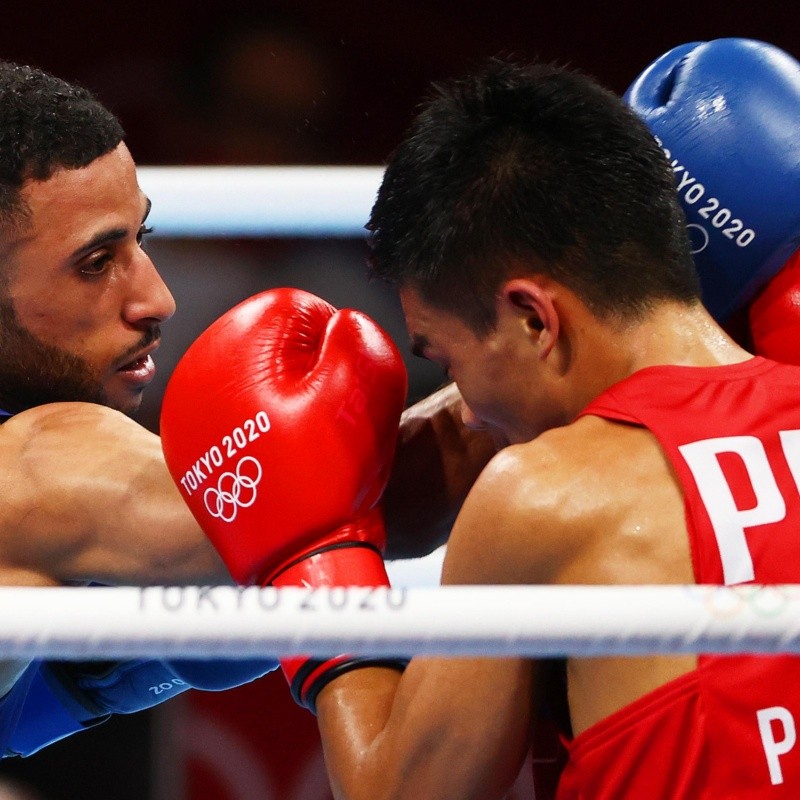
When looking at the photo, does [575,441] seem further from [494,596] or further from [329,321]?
[329,321]

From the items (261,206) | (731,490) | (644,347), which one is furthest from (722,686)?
(261,206)

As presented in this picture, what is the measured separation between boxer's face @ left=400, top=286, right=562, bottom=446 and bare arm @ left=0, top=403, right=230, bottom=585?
16.3 inches

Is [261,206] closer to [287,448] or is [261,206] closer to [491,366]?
[287,448]

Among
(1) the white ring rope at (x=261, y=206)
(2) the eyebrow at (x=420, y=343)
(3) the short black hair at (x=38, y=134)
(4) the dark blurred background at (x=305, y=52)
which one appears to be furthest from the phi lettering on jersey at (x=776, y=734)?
(4) the dark blurred background at (x=305, y=52)

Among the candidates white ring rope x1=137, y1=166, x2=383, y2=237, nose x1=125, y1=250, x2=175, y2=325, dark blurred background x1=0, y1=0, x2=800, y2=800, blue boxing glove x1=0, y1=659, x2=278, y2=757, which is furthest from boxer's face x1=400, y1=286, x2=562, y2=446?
dark blurred background x1=0, y1=0, x2=800, y2=800

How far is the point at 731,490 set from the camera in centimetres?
106

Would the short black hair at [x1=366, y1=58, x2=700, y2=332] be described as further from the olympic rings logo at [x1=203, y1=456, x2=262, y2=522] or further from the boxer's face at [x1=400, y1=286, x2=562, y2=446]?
the olympic rings logo at [x1=203, y1=456, x2=262, y2=522]

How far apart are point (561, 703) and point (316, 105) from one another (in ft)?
9.34

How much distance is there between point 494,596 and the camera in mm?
834

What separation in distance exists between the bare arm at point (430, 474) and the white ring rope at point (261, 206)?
3.22 ft

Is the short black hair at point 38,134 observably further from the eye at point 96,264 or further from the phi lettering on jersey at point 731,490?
the phi lettering on jersey at point 731,490

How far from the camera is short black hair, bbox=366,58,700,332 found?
1205mm

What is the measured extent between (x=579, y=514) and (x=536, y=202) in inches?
12.4

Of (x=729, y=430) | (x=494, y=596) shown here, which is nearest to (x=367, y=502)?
(x=729, y=430)
